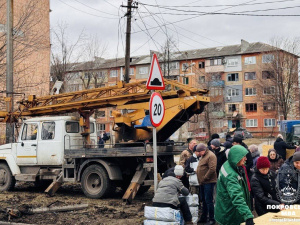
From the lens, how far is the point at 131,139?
13266mm

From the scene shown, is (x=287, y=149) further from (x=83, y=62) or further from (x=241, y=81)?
(x=241, y=81)

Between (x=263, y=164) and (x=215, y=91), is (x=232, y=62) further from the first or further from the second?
(x=263, y=164)

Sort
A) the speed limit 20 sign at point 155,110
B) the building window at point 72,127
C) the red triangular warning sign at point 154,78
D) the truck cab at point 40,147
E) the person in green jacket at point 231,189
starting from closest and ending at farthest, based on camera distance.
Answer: the person in green jacket at point 231,189 < the speed limit 20 sign at point 155,110 < the red triangular warning sign at point 154,78 < the truck cab at point 40,147 < the building window at point 72,127

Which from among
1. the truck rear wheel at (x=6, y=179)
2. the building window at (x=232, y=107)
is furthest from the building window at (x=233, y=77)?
the truck rear wheel at (x=6, y=179)

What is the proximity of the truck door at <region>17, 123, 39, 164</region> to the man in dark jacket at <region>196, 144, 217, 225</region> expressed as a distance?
6.76 metres

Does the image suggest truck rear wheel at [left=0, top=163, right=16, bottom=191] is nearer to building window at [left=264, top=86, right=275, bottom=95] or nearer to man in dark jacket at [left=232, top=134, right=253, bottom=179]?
man in dark jacket at [left=232, top=134, right=253, bottom=179]

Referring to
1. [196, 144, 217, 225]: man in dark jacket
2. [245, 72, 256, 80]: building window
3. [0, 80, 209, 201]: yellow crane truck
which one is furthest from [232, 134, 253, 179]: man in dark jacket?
[245, 72, 256, 80]: building window

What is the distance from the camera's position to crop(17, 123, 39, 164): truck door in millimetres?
14406

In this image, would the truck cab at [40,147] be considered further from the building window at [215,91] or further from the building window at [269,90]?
the building window at [215,91]

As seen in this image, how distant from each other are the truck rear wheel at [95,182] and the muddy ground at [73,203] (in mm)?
224

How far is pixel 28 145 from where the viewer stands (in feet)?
47.5

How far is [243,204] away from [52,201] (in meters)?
8.42

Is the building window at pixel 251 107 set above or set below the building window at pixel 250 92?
below

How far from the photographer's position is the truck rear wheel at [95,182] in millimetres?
12711
